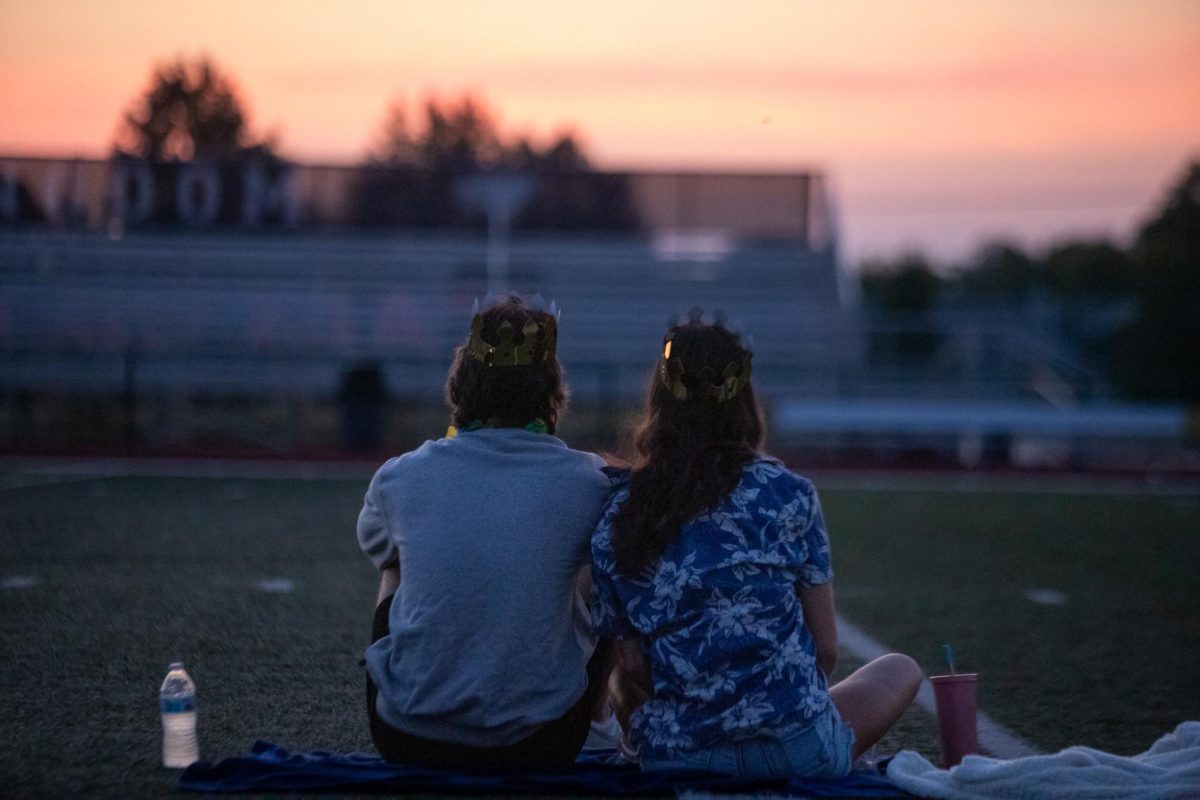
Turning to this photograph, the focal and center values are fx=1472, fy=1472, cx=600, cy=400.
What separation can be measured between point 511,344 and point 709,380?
451 millimetres

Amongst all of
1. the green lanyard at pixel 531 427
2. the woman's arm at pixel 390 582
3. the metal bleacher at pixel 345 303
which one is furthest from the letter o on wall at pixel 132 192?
the green lanyard at pixel 531 427

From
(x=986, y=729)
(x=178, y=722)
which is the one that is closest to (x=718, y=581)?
(x=178, y=722)

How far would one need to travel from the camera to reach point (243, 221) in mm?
24859

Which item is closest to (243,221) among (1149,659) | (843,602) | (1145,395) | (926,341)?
(926,341)

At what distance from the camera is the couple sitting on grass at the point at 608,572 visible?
3182mm

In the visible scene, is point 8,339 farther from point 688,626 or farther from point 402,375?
point 688,626

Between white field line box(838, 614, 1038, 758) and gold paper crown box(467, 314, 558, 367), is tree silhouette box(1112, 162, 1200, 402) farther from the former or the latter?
gold paper crown box(467, 314, 558, 367)

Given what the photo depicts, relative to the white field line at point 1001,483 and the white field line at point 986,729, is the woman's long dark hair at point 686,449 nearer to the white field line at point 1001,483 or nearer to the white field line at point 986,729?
the white field line at point 986,729

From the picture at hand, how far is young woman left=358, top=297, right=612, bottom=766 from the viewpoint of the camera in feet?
10.6

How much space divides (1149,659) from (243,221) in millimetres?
21192

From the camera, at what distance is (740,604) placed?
317cm

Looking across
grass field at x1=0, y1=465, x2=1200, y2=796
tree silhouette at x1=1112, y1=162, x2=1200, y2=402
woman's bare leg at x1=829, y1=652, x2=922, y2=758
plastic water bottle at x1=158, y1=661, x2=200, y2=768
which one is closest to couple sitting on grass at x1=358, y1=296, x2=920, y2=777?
woman's bare leg at x1=829, y1=652, x2=922, y2=758

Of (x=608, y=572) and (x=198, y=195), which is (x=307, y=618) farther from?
(x=198, y=195)

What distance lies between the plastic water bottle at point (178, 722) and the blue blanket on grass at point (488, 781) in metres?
0.19
